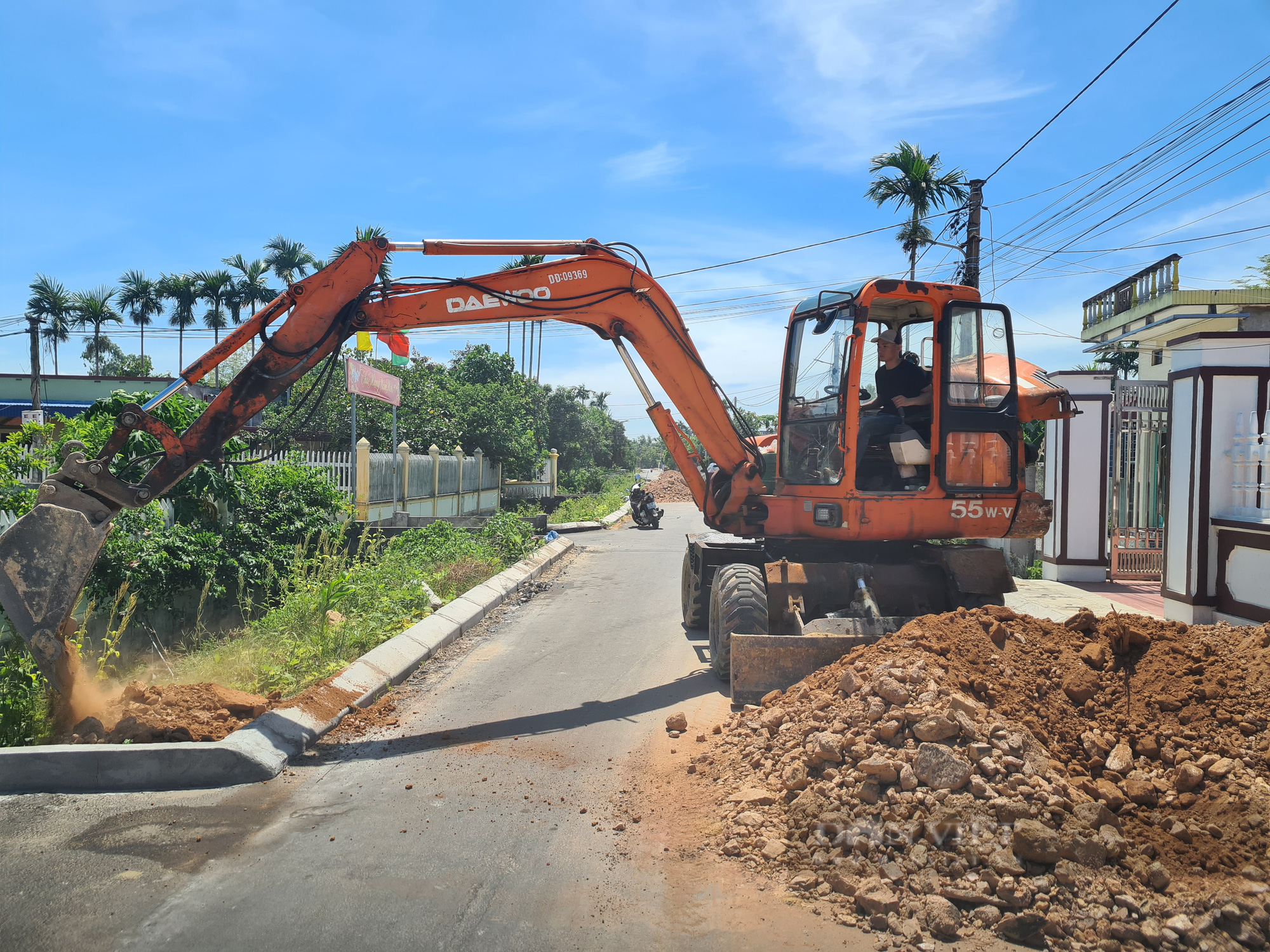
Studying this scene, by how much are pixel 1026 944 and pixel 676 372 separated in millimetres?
5284

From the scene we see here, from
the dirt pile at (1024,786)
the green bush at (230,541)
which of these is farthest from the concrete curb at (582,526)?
the dirt pile at (1024,786)

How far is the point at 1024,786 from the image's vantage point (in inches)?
149

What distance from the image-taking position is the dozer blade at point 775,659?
5.78 metres

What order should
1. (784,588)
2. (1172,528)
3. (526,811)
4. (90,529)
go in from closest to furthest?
(526,811)
(90,529)
(784,588)
(1172,528)

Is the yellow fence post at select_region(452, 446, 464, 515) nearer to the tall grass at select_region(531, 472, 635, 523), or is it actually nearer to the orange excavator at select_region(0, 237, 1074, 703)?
the tall grass at select_region(531, 472, 635, 523)

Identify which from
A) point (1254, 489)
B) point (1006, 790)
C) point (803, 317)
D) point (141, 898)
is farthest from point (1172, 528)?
point (141, 898)

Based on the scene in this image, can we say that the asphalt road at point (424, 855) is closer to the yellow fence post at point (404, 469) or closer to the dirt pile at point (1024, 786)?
the dirt pile at point (1024, 786)

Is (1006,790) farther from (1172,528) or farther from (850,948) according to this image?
(1172,528)

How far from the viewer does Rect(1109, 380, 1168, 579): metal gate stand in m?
12.1

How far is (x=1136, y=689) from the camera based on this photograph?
4641mm

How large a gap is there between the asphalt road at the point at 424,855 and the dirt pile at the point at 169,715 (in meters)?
0.60

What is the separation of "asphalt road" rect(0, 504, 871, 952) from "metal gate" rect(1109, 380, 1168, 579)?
903cm

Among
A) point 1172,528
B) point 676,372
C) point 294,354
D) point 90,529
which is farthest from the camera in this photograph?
point 1172,528

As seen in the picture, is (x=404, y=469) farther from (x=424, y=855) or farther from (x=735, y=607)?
(x=424, y=855)
